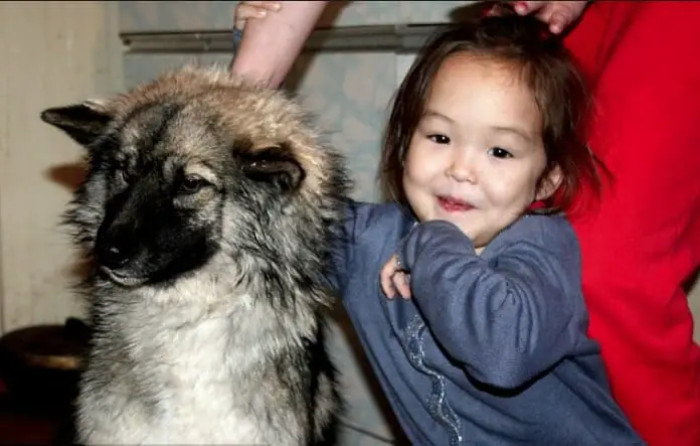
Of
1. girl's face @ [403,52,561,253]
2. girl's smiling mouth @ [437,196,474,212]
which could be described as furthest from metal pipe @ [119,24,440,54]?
girl's smiling mouth @ [437,196,474,212]

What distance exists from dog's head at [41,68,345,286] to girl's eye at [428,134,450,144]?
156mm

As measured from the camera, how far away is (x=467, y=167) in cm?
121

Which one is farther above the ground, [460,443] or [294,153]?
[294,153]

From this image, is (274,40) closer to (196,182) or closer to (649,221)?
(196,182)

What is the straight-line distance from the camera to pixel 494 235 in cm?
127

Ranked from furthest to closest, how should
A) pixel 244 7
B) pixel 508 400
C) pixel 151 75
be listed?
pixel 151 75 < pixel 244 7 < pixel 508 400

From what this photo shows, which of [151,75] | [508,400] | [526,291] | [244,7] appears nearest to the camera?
[526,291]

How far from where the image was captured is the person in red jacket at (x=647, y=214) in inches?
47.0

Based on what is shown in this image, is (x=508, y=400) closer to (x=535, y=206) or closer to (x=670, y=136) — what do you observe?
(x=535, y=206)

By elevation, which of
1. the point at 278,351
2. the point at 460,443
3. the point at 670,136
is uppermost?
the point at 670,136

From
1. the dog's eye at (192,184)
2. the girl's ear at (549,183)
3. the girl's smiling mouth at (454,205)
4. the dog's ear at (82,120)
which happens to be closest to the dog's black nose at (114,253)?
the dog's eye at (192,184)

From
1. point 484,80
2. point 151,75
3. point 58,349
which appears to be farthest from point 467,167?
point 151,75

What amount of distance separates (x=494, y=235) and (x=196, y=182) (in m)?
0.46

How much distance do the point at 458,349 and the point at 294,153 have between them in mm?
350
